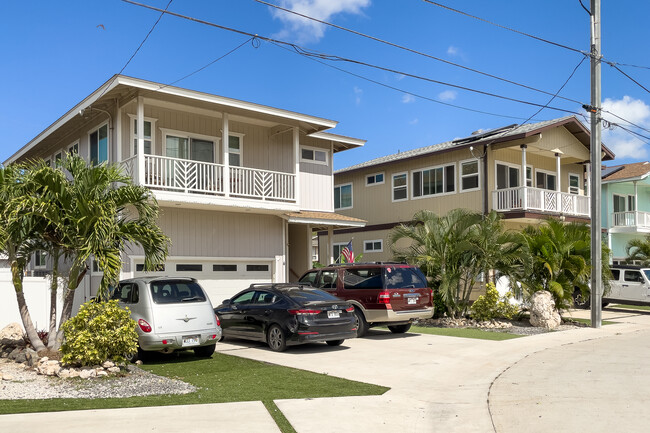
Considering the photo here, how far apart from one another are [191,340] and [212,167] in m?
8.31

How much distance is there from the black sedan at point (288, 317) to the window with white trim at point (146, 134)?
6.32 m

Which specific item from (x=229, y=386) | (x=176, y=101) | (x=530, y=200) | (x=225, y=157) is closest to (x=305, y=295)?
(x=229, y=386)

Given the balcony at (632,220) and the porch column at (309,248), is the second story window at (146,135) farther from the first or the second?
the balcony at (632,220)

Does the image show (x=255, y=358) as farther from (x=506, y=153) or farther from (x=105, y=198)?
(x=506, y=153)

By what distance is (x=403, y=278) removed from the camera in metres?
15.5

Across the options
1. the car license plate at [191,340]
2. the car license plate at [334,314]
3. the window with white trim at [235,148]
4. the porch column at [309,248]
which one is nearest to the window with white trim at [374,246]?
the porch column at [309,248]

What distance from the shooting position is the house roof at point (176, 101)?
→ 16719 mm

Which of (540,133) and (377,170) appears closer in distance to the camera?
(540,133)

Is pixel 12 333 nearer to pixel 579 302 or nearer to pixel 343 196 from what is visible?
pixel 579 302

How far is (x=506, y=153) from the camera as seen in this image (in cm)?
2645

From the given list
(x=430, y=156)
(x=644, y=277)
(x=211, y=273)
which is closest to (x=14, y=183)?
(x=211, y=273)

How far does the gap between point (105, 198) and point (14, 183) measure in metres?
1.52

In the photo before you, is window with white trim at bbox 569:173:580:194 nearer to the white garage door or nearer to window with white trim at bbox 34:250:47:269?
the white garage door

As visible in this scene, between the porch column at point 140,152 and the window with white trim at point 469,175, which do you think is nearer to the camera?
the porch column at point 140,152
